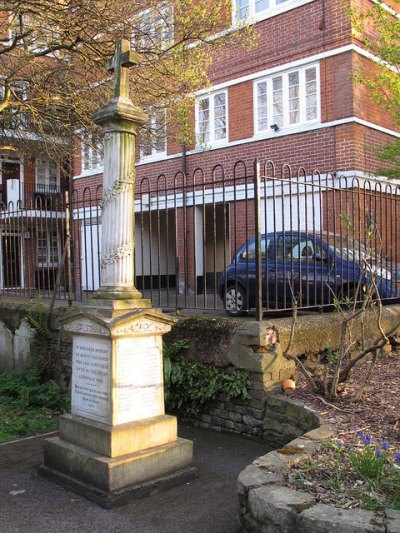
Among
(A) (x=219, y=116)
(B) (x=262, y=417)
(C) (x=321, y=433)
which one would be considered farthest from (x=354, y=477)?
(A) (x=219, y=116)

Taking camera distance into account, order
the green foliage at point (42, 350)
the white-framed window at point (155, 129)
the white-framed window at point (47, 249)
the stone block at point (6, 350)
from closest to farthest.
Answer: the green foliage at point (42, 350) < the white-framed window at point (47, 249) < the stone block at point (6, 350) < the white-framed window at point (155, 129)

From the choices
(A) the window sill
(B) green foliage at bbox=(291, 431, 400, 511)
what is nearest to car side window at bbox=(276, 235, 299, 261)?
(B) green foliage at bbox=(291, 431, 400, 511)

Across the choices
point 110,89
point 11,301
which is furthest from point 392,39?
point 11,301

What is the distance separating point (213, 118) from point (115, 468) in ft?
40.9

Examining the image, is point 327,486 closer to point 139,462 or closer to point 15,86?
point 139,462

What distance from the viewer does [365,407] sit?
15.9 feet

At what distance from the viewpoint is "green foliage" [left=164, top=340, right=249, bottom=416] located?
218 inches

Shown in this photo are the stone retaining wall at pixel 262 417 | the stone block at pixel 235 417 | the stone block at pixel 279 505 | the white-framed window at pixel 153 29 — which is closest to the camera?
the stone block at pixel 279 505

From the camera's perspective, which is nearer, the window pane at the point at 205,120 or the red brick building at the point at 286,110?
the red brick building at the point at 286,110

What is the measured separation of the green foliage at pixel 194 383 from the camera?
18.1 ft

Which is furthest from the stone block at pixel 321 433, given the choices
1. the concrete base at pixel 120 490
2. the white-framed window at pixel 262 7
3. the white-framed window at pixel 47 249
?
the white-framed window at pixel 262 7

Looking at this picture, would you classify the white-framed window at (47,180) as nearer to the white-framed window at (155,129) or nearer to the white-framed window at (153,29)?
the white-framed window at (155,129)

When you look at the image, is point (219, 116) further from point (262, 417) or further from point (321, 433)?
point (321, 433)

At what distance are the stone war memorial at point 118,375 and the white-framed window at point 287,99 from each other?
30.0ft
